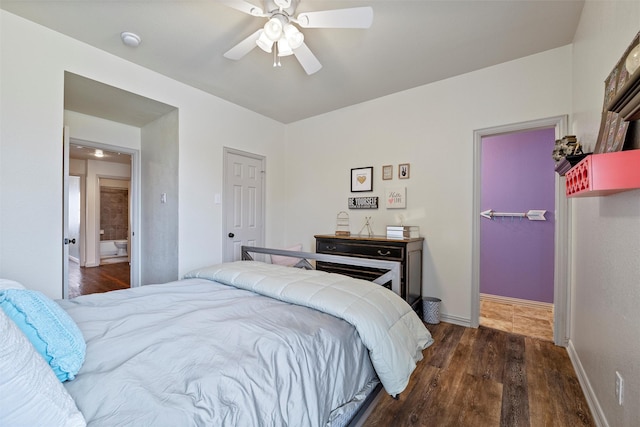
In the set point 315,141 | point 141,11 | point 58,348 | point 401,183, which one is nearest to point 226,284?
point 58,348

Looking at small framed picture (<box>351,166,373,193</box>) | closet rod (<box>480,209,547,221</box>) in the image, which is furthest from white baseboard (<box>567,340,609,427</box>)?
small framed picture (<box>351,166,373,193</box>)

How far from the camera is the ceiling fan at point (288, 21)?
1.70 metres

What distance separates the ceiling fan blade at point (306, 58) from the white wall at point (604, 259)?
1.75 meters

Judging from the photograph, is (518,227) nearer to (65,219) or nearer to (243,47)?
(243,47)

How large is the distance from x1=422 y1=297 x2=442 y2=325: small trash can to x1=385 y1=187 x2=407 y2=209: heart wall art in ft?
3.66

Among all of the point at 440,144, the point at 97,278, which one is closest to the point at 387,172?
the point at 440,144

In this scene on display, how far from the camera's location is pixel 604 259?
1523mm

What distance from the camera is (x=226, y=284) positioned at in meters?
1.89

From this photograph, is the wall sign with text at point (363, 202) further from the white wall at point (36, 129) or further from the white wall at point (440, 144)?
the white wall at point (36, 129)

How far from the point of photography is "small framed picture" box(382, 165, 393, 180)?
11.2 feet

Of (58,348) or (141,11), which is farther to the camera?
(141,11)

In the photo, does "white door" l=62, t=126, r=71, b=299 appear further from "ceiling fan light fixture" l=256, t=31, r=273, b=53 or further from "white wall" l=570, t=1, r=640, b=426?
"white wall" l=570, t=1, r=640, b=426

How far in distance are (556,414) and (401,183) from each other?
7.72 feet

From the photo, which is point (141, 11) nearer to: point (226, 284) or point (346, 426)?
point (226, 284)
